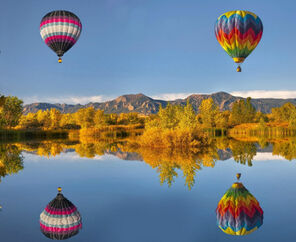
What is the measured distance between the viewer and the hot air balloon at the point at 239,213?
10219 millimetres

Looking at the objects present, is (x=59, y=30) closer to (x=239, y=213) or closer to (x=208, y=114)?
(x=239, y=213)

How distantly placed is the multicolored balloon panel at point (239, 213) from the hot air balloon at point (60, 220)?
4921mm

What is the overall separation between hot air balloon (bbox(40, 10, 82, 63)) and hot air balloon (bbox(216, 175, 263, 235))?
84.7ft

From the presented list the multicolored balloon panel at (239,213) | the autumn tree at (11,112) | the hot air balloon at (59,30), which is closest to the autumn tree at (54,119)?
the autumn tree at (11,112)

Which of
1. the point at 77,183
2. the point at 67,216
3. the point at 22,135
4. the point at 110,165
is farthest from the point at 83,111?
the point at 67,216

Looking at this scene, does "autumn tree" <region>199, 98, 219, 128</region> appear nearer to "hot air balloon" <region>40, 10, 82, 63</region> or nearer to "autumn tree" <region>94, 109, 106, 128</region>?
"autumn tree" <region>94, 109, 106, 128</region>

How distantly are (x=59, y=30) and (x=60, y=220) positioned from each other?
26794 mm

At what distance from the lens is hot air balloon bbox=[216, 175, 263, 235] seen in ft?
33.5

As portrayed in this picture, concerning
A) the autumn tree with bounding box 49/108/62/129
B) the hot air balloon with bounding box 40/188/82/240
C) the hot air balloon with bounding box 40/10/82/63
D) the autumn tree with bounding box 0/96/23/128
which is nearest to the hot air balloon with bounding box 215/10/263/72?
the hot air balloon with bounding box 40/10/82/63

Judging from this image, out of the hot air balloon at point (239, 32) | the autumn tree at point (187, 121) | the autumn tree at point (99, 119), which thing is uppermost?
the hot air balloon at point (239, 32)

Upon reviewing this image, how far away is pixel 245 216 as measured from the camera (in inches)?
446

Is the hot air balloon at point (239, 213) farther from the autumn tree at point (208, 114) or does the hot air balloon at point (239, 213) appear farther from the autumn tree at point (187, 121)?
the autumn tree at point (208, 114)

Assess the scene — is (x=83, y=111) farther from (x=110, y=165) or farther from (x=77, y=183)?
(x=77, y=183)

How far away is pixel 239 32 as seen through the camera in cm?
3108
